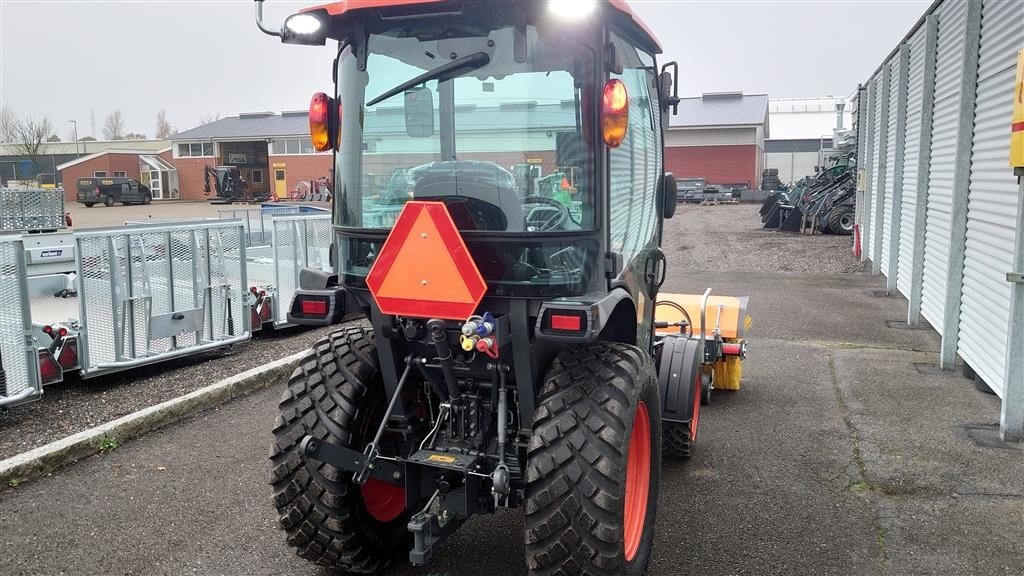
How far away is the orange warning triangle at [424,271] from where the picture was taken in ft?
9.78

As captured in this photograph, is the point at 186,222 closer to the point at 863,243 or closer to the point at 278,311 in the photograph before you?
the point at 278,311

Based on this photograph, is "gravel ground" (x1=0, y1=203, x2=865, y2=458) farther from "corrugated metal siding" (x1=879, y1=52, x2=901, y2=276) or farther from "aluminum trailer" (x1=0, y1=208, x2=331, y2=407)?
"corrugated metal siding" (x1=879, y1=52, x2=901, y2=276)

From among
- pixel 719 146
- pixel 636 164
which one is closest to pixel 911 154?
pixel 636 164

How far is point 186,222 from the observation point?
291 inches

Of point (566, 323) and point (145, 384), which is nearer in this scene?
point (566, 323)

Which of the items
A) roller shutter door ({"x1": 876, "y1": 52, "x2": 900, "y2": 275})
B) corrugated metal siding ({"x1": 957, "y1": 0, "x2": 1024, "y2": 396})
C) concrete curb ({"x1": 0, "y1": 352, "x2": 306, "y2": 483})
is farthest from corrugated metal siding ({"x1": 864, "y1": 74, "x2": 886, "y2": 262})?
concrete curb ({"x1": 0, "y1": 352, "x2": 306, "y2": 483})

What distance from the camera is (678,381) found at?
4.81m

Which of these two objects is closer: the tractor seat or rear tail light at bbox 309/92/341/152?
the tractor seat

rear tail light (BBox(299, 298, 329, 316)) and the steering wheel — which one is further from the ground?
the steering wheel

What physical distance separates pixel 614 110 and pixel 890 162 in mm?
11858

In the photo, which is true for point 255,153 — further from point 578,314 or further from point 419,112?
point 578,314

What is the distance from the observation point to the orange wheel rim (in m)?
3.43

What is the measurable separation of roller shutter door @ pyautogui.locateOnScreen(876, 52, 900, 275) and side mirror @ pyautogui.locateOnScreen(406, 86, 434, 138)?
35.0 ft

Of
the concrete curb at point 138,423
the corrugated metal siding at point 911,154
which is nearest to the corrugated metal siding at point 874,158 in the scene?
the corrugated metal siding at point 911,154
